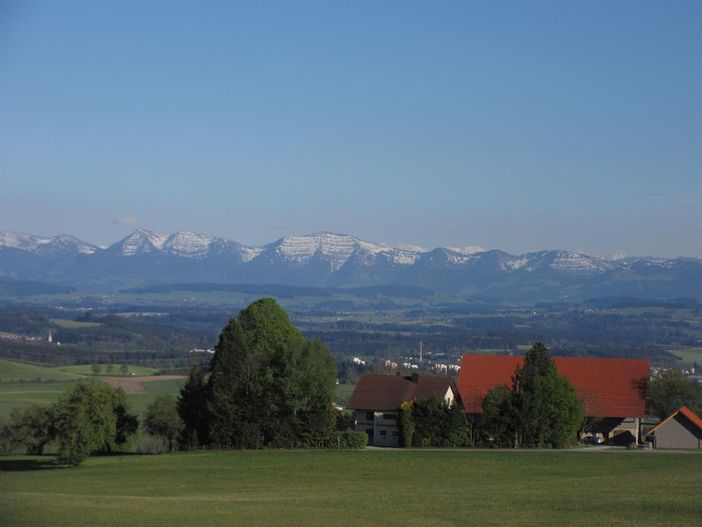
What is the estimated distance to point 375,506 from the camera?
29484 mm

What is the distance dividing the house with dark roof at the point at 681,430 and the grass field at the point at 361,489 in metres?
6.47

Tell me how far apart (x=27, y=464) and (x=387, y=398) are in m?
19.7

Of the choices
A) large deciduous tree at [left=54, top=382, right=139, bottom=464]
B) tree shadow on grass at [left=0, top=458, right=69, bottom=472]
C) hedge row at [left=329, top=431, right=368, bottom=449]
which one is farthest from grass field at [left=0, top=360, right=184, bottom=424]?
hedge row at [left=329, top=431, right=368, bottom=449]

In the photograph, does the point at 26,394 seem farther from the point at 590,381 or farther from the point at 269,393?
the point at 590,381

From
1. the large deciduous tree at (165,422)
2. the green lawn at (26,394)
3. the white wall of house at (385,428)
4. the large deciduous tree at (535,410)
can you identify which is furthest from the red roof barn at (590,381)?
the green lawn at (26,394)

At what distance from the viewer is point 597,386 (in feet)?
200

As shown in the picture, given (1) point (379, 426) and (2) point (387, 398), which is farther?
(2) point (387, 398)

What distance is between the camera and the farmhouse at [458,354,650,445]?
5900 cm

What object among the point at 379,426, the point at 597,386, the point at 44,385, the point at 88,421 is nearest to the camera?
the point at 88,421

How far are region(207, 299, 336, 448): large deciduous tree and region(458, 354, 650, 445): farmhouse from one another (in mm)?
7922

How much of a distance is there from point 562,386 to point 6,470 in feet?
83.6

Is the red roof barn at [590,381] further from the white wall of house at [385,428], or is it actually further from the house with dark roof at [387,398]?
the white wall of house at [385,428]

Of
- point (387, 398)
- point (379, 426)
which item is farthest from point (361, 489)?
point (387, 398)

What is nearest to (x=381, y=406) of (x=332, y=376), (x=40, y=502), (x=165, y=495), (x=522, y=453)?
(x=332, y=376)
